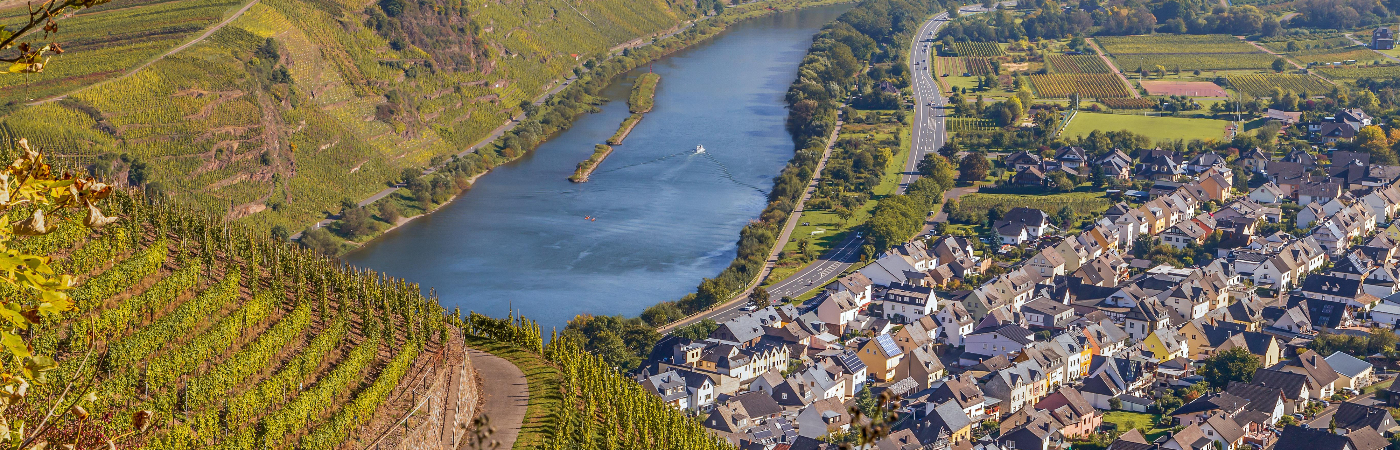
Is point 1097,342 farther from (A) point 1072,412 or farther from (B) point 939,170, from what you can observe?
(B) point 939,170

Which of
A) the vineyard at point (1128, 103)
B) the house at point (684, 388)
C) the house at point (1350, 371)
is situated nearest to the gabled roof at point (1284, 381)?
the house at point (1350, 371)

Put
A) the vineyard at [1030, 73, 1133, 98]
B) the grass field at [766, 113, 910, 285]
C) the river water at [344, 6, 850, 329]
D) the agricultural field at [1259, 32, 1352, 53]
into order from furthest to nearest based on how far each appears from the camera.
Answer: the agricultural field at [1259, 32, 1352, 53], the vineyard at [1030, 73, 1133, 98], the grass field at [766, 113, 910, 285], the river water at [344, 6, 850, 329]

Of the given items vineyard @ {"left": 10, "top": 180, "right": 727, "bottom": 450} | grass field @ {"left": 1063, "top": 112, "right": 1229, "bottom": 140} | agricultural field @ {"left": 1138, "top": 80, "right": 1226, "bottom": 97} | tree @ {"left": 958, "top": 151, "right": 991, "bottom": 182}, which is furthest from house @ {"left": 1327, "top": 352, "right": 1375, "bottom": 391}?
agricultural field @ {"left": 1138, "top": 80, "right": 1226, "bottom": 97}

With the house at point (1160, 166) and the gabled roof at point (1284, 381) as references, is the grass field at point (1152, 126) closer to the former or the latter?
the house at point (1160, 166)

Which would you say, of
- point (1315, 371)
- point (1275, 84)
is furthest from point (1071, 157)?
point (1315, 371)

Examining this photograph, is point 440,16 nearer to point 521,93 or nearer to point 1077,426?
point 521,93

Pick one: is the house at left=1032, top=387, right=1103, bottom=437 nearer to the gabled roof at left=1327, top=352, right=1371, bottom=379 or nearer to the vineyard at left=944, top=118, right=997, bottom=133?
the gabled roof at left=1327, top=352, right=1371, bottom=379
